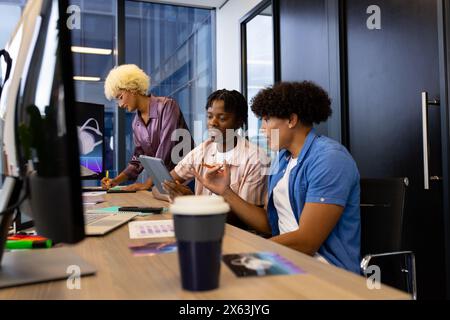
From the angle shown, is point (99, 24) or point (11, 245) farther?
point (99, 24)

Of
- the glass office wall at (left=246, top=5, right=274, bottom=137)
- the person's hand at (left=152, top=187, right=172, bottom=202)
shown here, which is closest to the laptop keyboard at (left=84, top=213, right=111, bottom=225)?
the person's hand at (left=152, top=187, right=172, bottom=202)

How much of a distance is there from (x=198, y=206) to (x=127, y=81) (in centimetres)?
232

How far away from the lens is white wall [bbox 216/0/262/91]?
437cm

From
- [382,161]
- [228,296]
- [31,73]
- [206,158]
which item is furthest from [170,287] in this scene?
[382,161]

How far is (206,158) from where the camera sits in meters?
2.11

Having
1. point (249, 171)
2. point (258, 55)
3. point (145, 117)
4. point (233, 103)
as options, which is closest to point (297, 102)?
point (249, 171)

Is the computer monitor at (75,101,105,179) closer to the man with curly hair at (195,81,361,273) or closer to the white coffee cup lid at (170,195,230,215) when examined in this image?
the man with curly hair at (195,81,361,273)

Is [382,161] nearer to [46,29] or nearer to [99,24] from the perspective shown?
[46,29]

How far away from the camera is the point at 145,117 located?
9.02ft

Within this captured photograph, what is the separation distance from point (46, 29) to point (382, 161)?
7.05 ft

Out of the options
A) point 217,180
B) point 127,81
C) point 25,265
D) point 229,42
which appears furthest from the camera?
point 229,42

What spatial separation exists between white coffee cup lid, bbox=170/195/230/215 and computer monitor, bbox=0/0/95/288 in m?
0.12

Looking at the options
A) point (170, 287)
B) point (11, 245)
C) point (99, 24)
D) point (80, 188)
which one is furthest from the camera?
point (99, 24)

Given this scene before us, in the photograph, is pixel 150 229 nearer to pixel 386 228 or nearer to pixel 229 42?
pixel 386 228
